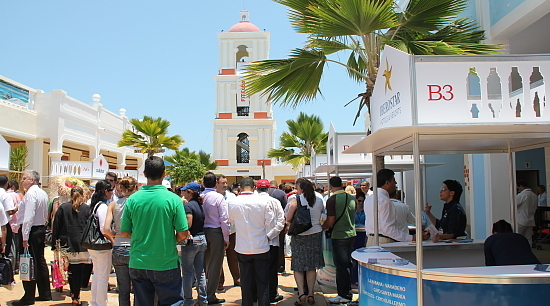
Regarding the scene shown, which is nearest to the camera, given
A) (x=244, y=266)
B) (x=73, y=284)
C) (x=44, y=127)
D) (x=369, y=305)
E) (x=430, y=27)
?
(x=369, y=305)

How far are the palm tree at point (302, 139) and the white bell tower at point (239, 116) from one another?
50.3 ft

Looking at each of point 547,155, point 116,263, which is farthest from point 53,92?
point 547,155

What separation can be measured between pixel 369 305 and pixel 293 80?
4072mm

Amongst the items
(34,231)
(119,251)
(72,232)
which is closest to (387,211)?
(119,251)

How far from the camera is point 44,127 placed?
19.9m

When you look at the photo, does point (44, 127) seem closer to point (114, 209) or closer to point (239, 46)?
point (114, 209)

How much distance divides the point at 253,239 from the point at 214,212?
1.17m

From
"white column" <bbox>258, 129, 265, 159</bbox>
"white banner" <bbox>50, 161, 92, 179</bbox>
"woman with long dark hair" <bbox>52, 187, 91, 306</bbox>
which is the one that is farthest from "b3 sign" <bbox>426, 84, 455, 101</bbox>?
"white column" <bbox>258, 129, 265, 159</bbox>

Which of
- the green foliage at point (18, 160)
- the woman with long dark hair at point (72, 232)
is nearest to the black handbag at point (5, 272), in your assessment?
the woman with long dark hair at point (72, 232)

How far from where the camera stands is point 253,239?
19.4 ft

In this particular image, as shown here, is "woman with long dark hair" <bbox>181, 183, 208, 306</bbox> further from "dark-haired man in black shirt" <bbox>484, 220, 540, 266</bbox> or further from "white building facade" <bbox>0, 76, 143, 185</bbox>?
"white building facade" <bbox>0, 76, 143, 185</bbox>

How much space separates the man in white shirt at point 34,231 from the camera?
6746 mm

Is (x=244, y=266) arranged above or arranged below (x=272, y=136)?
below

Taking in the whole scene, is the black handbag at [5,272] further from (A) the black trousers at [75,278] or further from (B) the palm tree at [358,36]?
(B) the palm tree at [358,36]
